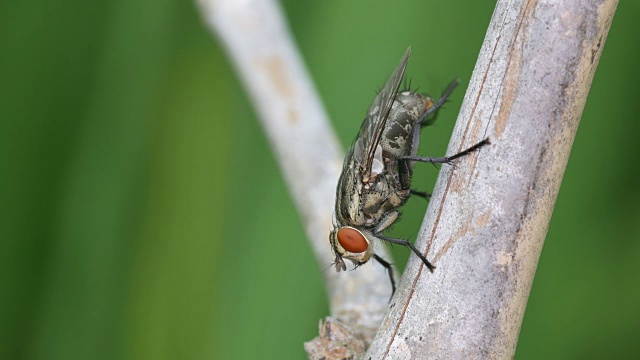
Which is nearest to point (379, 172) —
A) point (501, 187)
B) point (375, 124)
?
point (375, 124)

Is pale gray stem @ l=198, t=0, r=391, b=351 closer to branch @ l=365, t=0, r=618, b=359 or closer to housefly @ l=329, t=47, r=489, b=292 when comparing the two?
housefly @ l=329, t=47, r=489, b=292

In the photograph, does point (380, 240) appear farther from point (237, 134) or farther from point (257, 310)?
point (237, 134)

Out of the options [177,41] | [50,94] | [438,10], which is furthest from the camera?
[177,41]

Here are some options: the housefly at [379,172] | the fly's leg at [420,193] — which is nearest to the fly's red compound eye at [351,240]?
the housefly at [379,172]

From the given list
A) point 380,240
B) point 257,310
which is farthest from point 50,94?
point 380,240

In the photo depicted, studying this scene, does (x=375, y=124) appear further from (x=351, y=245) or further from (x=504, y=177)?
(x=504, y=177)


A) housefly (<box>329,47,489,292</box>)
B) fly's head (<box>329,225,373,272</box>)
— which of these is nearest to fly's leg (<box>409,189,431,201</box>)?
housefly (<box>329,47,489,292</box>)

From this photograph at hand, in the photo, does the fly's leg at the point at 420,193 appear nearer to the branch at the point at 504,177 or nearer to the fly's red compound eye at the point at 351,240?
the fly's red compound eye at the point at 351,240
